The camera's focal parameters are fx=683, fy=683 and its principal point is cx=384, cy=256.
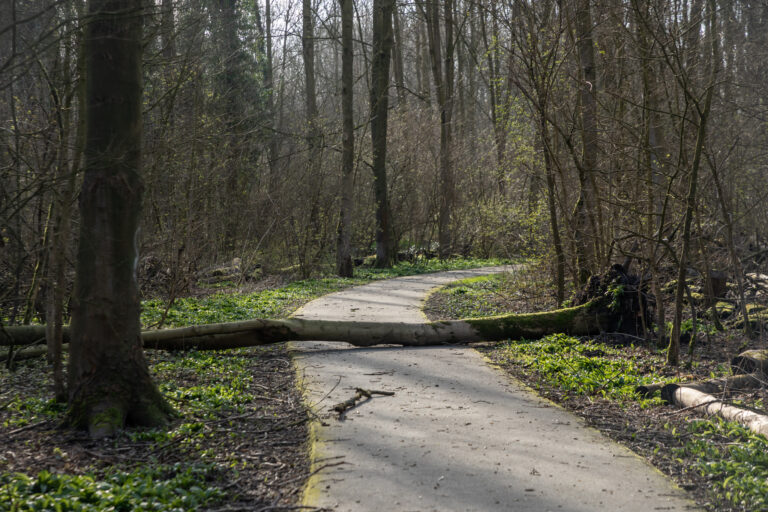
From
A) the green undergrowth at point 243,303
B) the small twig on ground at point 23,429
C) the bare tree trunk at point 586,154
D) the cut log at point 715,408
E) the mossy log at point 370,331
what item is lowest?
the cut log at point 715,408

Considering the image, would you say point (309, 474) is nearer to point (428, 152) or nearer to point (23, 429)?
point (23, 429)

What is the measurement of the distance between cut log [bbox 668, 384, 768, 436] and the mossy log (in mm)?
3650

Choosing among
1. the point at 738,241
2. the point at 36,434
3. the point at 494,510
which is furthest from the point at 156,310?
the point at 738,241

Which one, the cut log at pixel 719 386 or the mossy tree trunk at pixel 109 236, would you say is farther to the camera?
the cut log at pixel 719 386

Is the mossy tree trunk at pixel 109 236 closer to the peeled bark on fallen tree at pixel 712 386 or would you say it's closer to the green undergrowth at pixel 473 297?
the peeled bark on fallen tree at pixel 712 386

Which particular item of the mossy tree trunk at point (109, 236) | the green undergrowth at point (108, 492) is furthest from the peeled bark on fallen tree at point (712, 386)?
the mossy tree trunk at point (109, 236)

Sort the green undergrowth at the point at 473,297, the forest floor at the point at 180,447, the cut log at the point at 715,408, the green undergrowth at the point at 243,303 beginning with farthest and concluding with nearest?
the green undergrowth at the point at 473,297 → the green undergrowth at the point at 243,303 → the cut log at the point at 715,408 → the forest floor at the point at 180,447

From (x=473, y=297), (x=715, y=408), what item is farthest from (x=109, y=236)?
(x=473, y=297)

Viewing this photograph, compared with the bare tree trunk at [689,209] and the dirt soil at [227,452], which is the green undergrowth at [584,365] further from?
the dirt soil at [227,452]

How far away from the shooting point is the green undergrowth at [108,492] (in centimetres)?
401

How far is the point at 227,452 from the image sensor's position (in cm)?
545

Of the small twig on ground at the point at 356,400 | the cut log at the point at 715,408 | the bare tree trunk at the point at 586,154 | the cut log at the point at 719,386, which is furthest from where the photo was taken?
the bare tree trunk at the point at 586,154

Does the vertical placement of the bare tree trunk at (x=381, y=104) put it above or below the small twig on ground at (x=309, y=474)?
Answer: above

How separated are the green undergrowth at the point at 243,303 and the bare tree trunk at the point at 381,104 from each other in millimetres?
2760
